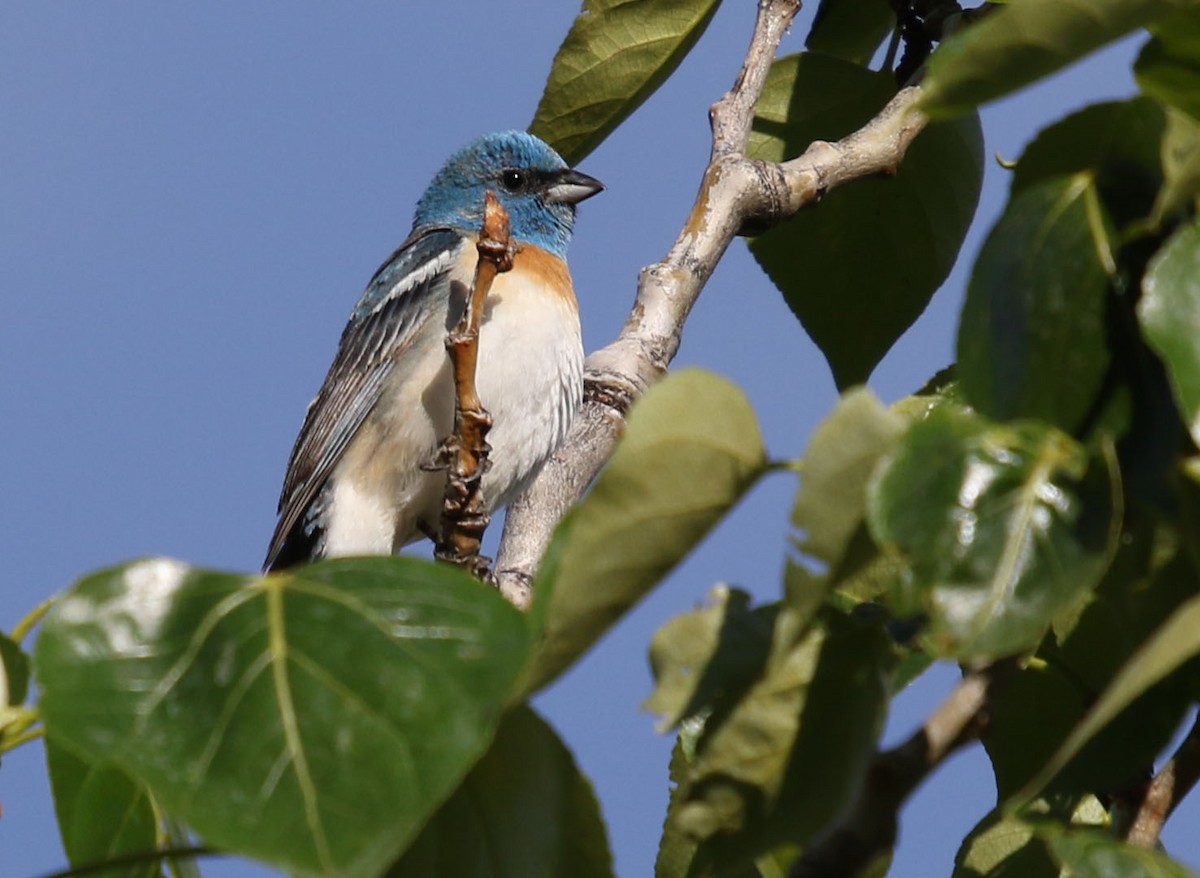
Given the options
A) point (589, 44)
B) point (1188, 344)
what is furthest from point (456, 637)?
point (589, 44)

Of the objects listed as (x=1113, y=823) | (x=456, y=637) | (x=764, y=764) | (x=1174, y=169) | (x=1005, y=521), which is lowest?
(x=1113, y=823)

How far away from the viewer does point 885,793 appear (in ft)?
4.59

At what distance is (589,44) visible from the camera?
12.7ft

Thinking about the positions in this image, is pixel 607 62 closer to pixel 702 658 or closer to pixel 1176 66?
pixel 1176 66

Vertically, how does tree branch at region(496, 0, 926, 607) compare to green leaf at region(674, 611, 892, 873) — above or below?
above

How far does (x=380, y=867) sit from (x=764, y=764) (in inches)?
18.1

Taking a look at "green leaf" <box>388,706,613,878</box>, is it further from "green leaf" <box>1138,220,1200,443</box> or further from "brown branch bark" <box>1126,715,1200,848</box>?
"green leaf" <box>1138,220,1200,443</box>

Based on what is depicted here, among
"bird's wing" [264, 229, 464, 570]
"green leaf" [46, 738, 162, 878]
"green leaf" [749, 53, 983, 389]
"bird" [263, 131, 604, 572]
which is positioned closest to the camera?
"green leaf" [46, 738, 162, 878]

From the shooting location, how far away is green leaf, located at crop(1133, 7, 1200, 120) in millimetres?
1459

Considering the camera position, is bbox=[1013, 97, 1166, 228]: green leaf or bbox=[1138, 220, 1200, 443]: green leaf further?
bbox=[1013, 97, 1166, 228]: green leaf

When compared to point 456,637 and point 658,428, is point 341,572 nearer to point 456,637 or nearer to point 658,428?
point 456,637

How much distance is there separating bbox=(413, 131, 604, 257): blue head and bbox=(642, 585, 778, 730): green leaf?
15.9ft

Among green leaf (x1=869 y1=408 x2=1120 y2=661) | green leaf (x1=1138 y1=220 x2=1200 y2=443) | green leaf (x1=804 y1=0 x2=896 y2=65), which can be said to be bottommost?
green leaf (x1=869 y1=408 x2=1120 y2=661)

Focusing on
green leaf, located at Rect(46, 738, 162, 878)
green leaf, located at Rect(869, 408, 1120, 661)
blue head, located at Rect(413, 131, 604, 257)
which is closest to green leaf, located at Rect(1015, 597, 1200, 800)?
green leaf, located at Rect(869, 408, 1120, 661)
